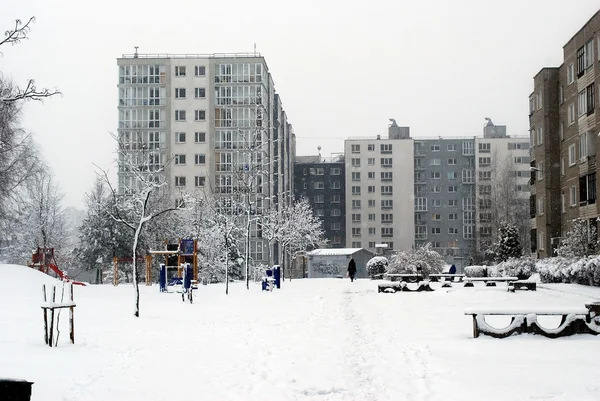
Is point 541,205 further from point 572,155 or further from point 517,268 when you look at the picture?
point 517,268

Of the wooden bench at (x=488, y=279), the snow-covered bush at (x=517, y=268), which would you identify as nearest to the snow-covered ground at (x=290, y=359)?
the wooden bench at (x=488, y=279)

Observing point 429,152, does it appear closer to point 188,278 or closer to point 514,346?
point 188,278

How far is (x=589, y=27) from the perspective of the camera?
39906mm

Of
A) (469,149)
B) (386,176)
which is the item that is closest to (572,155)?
(469,149)

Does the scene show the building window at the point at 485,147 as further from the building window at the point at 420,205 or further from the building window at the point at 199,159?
A: the building window at the point at 199,159

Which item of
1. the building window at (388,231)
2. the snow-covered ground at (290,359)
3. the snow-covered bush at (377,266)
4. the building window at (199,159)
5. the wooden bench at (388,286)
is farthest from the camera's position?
the building window at (388,231)

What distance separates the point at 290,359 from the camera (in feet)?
36.3

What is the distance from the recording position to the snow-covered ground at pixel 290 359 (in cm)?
854

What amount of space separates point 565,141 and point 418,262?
1183 centimetres

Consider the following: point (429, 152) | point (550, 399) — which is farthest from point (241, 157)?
point (550, 399)

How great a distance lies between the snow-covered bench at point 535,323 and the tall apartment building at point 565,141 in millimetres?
27545

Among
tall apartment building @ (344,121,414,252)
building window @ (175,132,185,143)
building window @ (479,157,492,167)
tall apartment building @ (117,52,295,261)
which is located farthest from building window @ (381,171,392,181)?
building window @ (175,132,185,143)

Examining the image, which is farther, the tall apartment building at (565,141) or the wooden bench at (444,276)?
the tall apartment building at (565,141)

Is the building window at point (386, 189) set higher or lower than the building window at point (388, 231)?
higher
